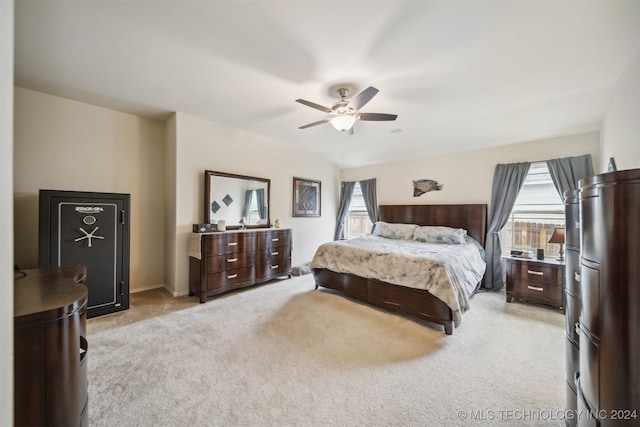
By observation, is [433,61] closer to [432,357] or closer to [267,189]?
[432,357]

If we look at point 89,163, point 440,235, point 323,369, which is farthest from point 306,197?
point 323,369

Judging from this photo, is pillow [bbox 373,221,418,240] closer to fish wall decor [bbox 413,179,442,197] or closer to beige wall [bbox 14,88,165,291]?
fish wall decor [bbox 413,179,442,197]

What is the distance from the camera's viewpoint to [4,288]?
65cm

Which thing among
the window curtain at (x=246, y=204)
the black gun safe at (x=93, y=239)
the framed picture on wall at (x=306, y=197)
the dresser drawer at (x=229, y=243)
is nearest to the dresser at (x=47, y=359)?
the black gun safe at (x=93, y=239)

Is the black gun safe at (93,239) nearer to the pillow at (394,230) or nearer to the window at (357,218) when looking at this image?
the pillow at (394,230)

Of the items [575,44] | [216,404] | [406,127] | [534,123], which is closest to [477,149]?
[534,123]

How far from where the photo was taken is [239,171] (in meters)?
4.26

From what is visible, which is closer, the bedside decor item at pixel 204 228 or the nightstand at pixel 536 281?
the nightstand at pixel 536 281

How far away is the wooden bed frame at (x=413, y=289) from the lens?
2.67m

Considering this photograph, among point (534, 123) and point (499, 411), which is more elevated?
point (534, 123)

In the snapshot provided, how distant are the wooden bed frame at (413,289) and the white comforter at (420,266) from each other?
10 centimetres

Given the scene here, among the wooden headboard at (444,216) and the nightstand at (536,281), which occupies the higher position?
the wooden headboard at (444,216)

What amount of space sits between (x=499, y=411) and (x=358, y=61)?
2914 millimetres

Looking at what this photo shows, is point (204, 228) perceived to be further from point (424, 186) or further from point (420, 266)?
point (424, 186)
